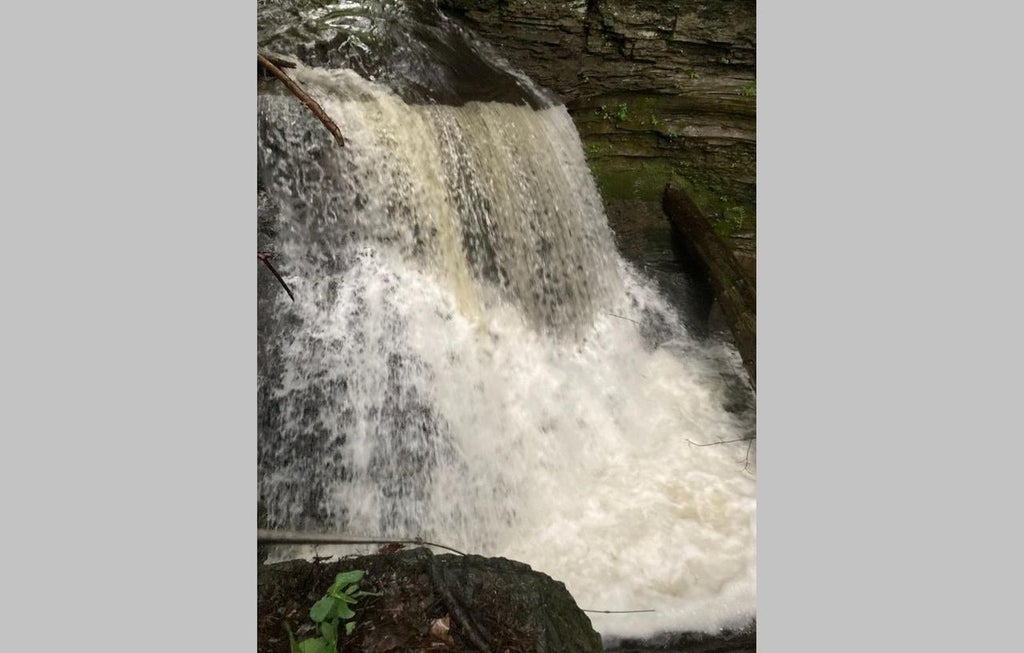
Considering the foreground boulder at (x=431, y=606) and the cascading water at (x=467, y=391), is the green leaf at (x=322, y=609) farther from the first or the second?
the cascading water at (x=467, y=391)

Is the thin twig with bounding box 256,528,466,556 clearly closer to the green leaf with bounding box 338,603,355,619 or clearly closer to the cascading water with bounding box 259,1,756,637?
the cascading water with bounding box 259,1,756,637

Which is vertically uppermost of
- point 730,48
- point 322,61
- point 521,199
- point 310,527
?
point 730,48

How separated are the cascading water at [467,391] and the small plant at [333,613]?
3.95ft

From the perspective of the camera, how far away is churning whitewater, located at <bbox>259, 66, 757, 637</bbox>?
133 inches

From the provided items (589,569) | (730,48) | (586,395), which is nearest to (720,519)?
(589,569)

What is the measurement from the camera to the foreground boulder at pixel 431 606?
2.09 metres

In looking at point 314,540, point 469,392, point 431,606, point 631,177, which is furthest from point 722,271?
point 431,606

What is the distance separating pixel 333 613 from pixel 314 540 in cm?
122

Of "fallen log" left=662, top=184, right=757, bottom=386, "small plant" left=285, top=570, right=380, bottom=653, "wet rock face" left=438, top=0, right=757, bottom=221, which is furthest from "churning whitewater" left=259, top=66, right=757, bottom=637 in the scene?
"wet rock face" left=438, top=0, right=757, bottom=221

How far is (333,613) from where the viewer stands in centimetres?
208

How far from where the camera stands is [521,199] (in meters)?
4.66

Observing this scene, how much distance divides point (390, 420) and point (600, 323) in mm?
1981

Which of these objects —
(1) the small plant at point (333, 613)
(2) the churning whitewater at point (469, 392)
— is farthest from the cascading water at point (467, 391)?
(1) the small plant at point (333, 613)

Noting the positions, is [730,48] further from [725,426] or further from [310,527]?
[310,527]
